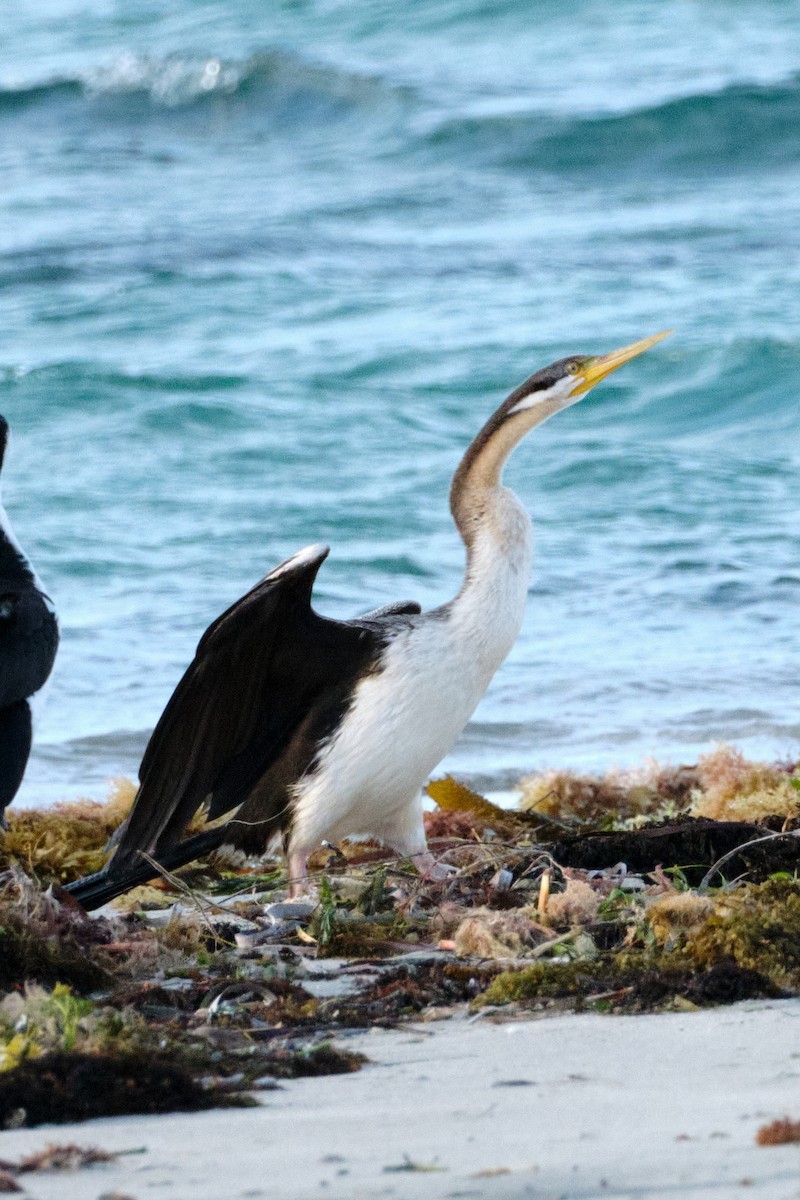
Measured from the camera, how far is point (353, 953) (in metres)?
4.13

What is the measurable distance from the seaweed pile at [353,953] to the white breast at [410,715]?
0.16 metres

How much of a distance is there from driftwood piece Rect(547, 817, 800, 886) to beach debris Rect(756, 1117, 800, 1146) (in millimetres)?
2089

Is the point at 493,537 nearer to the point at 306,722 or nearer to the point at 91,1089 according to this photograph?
the point at 306,722

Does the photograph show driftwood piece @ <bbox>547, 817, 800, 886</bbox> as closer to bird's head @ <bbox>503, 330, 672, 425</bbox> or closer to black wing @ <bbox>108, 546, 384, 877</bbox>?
black wing @ <bbox>108, 546, 384, 877</bbox>

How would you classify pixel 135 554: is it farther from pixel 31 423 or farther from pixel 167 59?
pixel 167 59

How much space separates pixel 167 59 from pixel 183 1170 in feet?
76.7

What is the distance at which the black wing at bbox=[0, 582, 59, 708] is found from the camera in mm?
5664

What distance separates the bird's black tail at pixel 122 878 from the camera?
474 centimetres

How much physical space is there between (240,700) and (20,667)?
1146mm

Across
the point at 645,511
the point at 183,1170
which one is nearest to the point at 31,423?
the point at 645,511

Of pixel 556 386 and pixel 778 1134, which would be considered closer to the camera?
Answer: pixel 778 1134

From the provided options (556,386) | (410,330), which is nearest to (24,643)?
(556,386)

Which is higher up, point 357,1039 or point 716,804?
point 357,1039

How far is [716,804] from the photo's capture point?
5883 mm
